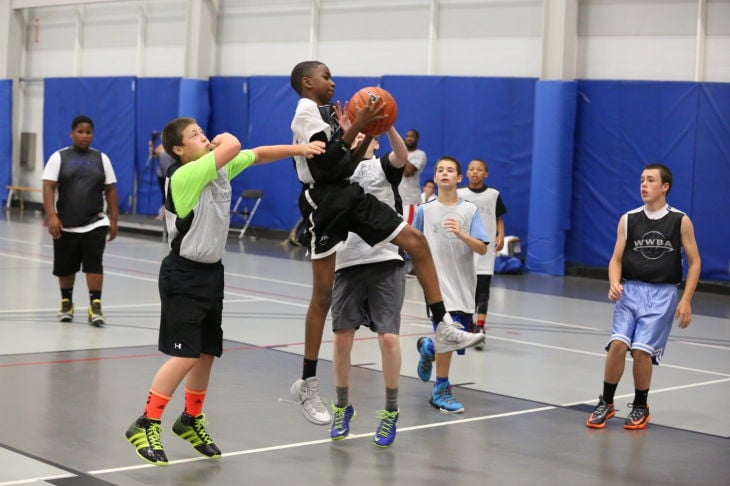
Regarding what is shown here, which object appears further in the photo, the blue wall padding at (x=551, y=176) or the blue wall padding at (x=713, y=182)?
the blue wall padding at (x=551, y=176)

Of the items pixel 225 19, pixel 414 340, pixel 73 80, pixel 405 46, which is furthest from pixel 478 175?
pixel 73 80

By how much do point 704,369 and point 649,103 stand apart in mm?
7648

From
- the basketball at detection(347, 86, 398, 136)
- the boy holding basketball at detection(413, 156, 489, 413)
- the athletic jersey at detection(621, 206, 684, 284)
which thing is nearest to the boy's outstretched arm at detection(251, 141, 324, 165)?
the basketball at detection(347, 86, 398, 136)

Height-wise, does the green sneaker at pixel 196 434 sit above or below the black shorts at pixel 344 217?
below

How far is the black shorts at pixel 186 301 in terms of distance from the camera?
18.4ft

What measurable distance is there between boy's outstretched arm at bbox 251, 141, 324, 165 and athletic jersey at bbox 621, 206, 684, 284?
2.49 meters

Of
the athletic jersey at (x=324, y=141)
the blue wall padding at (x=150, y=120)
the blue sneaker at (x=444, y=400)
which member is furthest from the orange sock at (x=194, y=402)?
the blue wall padding at (x=150, y=120)

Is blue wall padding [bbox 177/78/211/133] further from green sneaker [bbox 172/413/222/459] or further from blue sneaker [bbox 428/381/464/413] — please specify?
green sneaker [bbox 172/413/222/459]

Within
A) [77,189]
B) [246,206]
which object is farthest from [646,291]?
[246,206]

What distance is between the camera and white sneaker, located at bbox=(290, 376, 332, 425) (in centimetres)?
631

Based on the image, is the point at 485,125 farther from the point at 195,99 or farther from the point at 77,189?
the point at 77,189

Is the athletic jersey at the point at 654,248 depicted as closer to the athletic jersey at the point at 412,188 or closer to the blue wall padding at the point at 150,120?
the athletic jersey at the point at 412,188

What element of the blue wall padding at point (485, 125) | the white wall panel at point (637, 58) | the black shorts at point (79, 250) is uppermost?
the white wall panel at point (637, 58)

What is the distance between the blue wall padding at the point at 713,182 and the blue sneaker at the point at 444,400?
31.1 feet
